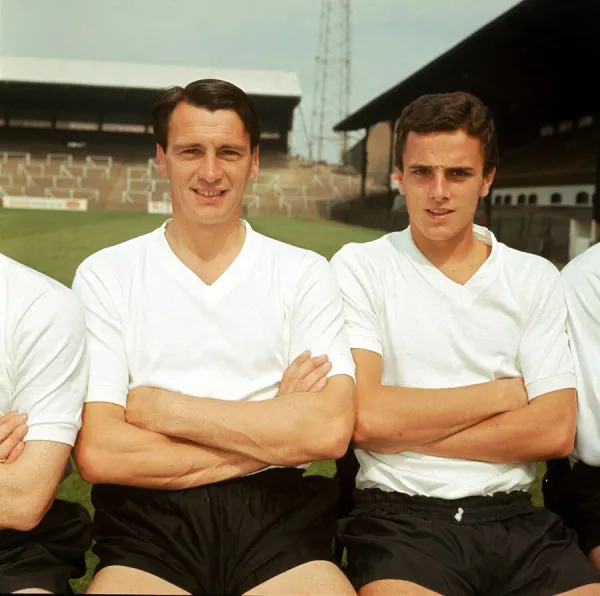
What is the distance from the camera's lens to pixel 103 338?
147 centimetres

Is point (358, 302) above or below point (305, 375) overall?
above

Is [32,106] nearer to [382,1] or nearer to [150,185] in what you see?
[150,185]

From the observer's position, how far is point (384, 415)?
147cm

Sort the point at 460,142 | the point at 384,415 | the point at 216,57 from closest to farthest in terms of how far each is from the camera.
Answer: the point at 384,415 < the point at 460,142 < the point at 216,57

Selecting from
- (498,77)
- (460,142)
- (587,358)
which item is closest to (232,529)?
(587,358)

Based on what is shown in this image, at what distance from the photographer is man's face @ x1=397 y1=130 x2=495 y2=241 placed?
1582 millimetres

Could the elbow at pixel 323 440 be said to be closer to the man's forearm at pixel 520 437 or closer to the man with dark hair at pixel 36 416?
the man's forearm at pixel 520 437

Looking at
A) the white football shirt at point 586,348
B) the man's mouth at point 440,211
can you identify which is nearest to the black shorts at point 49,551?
the man's mouth at point 440,211

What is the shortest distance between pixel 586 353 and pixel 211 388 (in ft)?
Result: 3.11

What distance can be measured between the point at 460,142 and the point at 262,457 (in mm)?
925

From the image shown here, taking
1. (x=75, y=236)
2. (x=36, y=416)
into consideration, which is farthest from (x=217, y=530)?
(x=75, y=236)

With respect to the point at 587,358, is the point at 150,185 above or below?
above

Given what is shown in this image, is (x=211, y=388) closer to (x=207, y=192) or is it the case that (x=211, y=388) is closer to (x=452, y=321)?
(x=207, y=192)

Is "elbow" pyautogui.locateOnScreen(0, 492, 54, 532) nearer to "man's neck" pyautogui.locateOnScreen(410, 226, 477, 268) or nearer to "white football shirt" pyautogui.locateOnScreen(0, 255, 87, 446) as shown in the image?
"white football shirt" pyautogui.locateOnScreen(0, 255, 87, 446)
